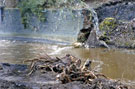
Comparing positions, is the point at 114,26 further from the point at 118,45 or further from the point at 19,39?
the point at 19,39

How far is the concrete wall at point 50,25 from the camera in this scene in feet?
41.7

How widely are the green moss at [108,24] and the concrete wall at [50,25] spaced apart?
115 centimetres

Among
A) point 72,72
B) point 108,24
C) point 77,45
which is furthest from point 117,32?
point 72,72

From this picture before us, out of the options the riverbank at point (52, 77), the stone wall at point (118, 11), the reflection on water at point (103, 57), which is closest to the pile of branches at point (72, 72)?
the riverbank at point (52, 77)

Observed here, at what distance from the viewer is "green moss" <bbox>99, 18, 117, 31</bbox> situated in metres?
11.5

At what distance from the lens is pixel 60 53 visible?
9641mm

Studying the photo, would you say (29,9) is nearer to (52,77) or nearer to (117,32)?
(117,32)

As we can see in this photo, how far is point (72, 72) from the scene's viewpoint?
5.06 meters

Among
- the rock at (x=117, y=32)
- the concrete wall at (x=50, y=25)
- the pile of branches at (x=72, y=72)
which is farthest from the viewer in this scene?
the concrete wall at (x=50, y=25)

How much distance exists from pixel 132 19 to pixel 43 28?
4400mm

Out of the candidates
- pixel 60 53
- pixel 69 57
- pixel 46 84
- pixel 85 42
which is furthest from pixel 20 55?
pixel 46 84

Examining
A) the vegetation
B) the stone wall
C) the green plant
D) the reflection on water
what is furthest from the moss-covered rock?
the green plant

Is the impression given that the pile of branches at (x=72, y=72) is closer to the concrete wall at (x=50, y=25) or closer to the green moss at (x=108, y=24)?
the green moss at (x=108, y=24)

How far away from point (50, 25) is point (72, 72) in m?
8.67
